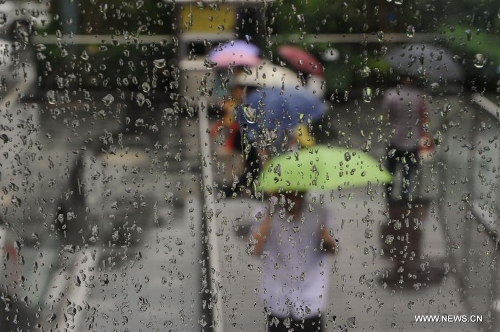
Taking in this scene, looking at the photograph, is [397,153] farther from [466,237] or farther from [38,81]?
[38,81]

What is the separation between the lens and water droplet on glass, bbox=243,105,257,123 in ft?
4.08

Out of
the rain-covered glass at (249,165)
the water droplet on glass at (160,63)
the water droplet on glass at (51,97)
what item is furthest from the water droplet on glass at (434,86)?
the water droplet on glass at (51,97)

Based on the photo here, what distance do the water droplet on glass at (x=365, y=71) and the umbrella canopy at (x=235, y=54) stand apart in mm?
219

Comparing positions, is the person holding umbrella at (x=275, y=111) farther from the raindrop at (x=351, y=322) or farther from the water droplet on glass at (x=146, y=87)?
the raindrop at (x=351, y=322)

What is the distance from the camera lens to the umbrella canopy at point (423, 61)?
1.23 meters

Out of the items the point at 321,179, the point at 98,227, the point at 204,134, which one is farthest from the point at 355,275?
the point at 98,227

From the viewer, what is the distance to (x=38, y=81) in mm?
1188

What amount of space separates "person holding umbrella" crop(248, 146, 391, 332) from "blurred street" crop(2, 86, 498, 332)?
0.08 feet

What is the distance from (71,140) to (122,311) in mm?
409

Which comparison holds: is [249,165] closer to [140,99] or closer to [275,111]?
[275,111]

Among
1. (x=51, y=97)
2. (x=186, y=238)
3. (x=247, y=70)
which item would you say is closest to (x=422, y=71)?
(x=247, y=70)

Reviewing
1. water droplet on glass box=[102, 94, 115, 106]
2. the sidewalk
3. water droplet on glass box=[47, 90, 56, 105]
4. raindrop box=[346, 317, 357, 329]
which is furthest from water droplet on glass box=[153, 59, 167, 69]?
raindrop box=[346, 317, 357, 329]

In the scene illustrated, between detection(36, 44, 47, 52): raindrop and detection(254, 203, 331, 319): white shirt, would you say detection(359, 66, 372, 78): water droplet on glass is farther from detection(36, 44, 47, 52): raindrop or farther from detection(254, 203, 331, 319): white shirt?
detection(36, 44, 47, 52): raindrop

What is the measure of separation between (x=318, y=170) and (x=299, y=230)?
15 centimetres
